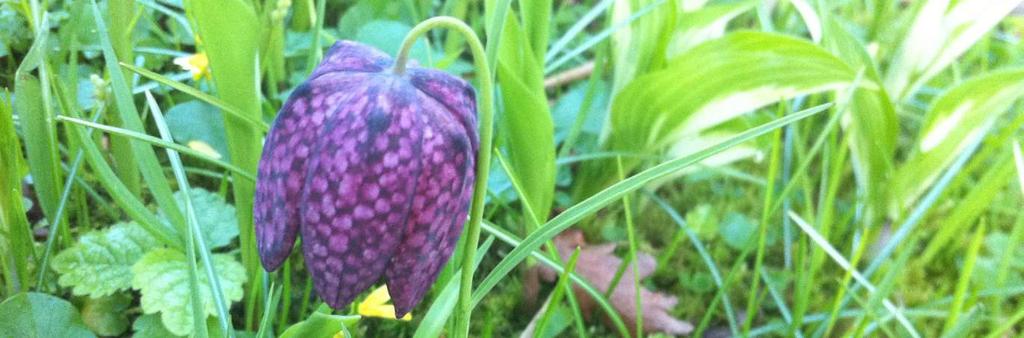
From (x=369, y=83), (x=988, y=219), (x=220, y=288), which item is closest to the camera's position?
(x=369, y=83)

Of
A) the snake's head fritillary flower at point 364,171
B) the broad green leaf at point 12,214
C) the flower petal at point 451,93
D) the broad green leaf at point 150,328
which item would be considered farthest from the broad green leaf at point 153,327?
the flower petal at point 451,93

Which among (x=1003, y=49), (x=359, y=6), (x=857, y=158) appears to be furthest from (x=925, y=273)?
(x=359, y=6)

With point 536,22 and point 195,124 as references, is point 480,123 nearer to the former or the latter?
point 536,22

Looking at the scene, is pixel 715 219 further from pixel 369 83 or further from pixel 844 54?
pixel 369 83

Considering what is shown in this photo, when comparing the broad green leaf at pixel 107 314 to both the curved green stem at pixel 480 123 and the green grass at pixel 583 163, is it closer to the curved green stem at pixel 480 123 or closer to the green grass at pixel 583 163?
the green grass at pixel 583 163

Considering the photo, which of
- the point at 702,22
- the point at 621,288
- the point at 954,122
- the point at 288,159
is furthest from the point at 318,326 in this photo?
the point at 954,122

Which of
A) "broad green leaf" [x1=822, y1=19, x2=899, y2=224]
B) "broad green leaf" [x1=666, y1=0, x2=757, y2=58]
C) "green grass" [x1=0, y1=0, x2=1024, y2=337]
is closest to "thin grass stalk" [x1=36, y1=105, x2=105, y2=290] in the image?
"green grass" [x1=0, y1=0, x2=1024, y2=337]

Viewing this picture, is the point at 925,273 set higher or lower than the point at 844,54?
lower
